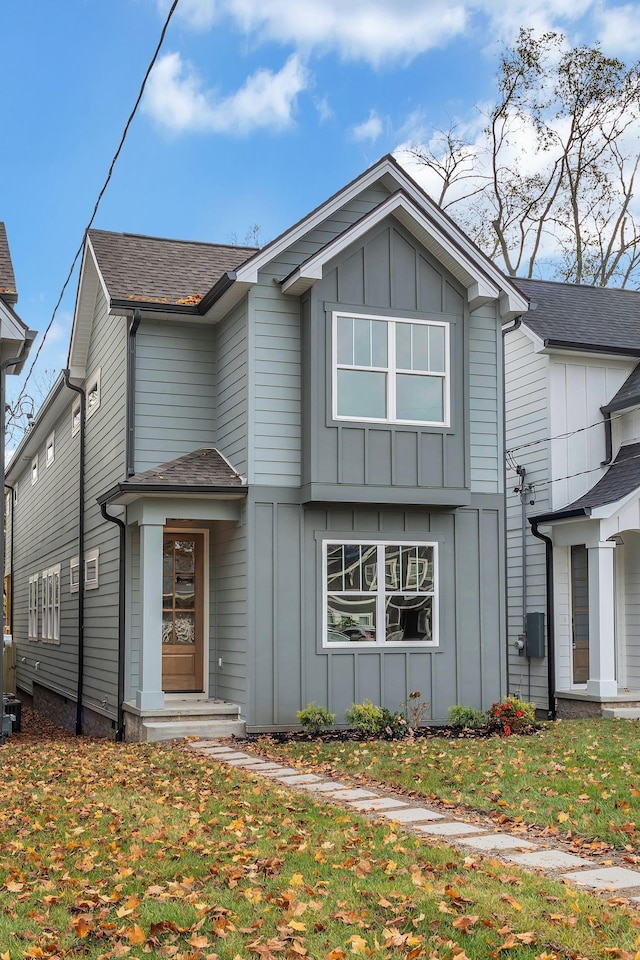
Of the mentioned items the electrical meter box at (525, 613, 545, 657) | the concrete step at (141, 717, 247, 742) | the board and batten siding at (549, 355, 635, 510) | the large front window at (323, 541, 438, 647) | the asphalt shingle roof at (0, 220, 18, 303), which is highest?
the asphalt shingle roof at (0, 220, 18, 303)

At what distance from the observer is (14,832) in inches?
266

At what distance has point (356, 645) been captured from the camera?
12.5 m

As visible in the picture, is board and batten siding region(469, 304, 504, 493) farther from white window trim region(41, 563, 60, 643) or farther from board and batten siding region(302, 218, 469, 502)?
white window trim region(41, 563, 60, 643)

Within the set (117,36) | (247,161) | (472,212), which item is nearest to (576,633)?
(117,36)

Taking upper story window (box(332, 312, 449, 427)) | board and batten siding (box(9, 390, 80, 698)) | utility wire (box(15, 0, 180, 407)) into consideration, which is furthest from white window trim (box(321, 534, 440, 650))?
board and batten siding (box(9, 390, 80, 698))

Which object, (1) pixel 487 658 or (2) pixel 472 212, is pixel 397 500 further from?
(2) pixel 472 212

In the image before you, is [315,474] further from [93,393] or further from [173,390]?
[93,393]

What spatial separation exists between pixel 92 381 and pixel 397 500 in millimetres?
6498

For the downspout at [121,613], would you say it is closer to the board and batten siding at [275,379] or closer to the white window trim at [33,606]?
the board and batten siding at [275,379]

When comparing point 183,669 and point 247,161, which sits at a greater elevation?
point 247,161

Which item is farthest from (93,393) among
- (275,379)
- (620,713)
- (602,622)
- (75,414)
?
(620,713)

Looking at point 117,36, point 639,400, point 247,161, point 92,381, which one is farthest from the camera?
point 247,161

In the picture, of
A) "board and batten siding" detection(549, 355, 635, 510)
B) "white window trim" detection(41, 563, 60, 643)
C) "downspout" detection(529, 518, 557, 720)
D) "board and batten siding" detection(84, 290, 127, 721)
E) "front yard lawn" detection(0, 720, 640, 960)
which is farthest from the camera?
"white window trim" detection(41, 563, 60, 643)

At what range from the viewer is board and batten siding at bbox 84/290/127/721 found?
14133 mm
